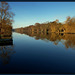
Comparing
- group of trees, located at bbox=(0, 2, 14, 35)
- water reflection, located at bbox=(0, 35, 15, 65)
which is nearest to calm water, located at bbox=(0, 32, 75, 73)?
water reflection, located at bbox=(0, 35, 15, 65)

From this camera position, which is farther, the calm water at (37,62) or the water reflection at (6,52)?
the water reflection at (6,52)

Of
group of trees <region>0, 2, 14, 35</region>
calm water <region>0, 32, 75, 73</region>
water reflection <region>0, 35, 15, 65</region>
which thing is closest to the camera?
calm water <region>0, 32, 75, 73</region>

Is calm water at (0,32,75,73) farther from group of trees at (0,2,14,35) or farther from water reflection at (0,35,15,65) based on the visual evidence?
group of trees at (0,2,14,35)

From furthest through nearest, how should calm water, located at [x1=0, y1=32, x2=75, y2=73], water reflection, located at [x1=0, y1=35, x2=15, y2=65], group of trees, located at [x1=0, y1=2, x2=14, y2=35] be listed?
1. group of trees, located at [x1=0, y1=2, x2=14, y2=35]
2. water reflection, located at [x1=0, y1=35, x2=15, y2=65]
3. calm water, located at [x1=0, y1=32, x2=75, y2=73]

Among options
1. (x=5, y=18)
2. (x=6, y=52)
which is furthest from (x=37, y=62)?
(x=5, y=18)

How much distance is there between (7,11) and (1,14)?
246cm

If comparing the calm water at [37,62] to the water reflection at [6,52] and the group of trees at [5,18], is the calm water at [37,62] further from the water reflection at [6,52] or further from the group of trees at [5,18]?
the group of trees at [5,18]

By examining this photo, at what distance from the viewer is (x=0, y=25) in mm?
25828

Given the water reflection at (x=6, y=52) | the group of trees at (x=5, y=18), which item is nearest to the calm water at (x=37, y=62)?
the water reflection at (x=6, y=52)

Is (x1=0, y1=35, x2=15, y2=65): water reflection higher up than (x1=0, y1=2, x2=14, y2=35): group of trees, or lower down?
lower down

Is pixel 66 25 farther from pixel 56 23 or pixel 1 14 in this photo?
pixel 1 14

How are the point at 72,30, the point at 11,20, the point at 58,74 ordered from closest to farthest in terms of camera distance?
the point at 58,74 < the point at 11,20 < the point at 72,30

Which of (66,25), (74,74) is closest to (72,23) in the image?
(66,25)

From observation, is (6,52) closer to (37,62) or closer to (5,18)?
(37,62)
